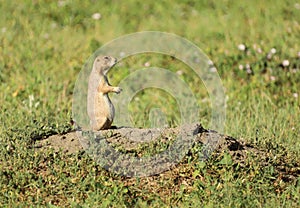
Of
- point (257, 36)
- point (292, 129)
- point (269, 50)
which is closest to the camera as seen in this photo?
point (292, 129)

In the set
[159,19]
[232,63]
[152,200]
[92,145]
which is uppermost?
[159,19]

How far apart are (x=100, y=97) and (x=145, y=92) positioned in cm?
270

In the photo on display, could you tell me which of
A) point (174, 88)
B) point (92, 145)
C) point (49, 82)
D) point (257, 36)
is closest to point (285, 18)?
point (257, 36)

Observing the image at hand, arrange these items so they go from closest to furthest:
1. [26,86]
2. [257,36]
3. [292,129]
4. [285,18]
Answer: [292,129]
[26,86]
[257,36]
[285,18]

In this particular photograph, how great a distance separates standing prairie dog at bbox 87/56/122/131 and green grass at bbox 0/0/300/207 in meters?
0.32

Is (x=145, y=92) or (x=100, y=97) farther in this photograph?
(x=145, y=92)

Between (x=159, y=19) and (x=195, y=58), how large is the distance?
1578mm

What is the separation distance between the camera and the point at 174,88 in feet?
25.1

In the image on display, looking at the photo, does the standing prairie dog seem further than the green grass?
Yes

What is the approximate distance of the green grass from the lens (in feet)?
15.5

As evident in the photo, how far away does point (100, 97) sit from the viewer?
5.09 metres

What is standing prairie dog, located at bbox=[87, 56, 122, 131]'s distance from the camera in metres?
5.08

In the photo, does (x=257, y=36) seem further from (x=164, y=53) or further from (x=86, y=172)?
(x=86, y=172)

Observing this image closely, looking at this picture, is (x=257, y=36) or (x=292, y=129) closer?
(x=292, y=129)
